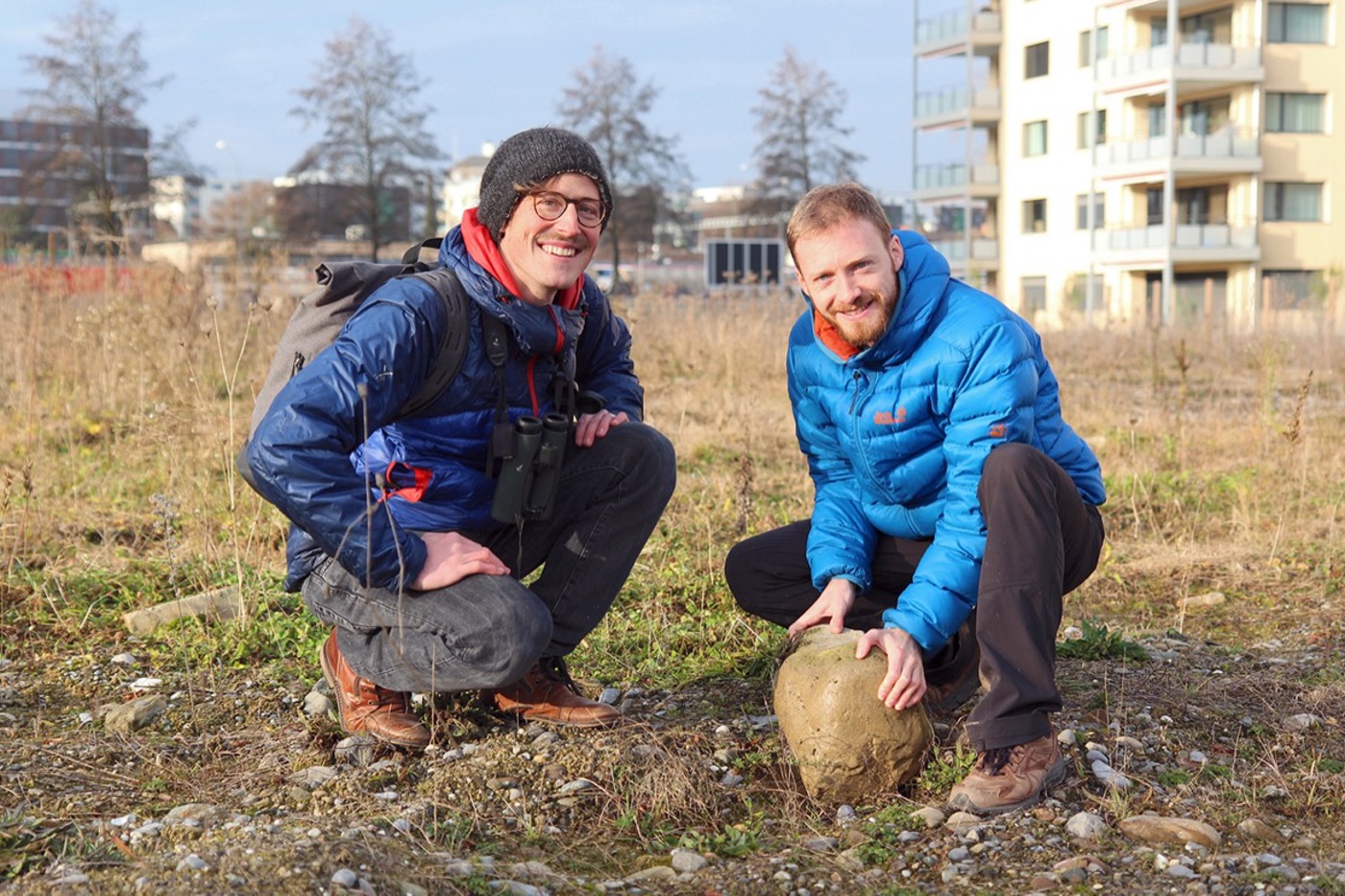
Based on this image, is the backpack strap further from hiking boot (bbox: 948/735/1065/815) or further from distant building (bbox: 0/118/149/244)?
distant building (bbox: 0/118/149/244)

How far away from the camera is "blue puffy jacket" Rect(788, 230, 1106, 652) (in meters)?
3.23

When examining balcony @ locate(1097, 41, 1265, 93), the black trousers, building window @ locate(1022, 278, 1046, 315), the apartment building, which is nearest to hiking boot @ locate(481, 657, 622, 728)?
the black trousers

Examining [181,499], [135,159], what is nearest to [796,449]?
[181,499]

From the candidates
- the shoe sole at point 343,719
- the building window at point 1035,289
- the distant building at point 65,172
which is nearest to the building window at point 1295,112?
the building window at point 1035,289

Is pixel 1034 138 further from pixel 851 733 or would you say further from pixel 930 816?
pixel 930 816

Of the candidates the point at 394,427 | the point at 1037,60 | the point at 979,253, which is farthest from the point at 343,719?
the point at 1037,60

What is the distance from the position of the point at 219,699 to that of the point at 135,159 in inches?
1539

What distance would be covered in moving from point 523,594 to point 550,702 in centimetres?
49

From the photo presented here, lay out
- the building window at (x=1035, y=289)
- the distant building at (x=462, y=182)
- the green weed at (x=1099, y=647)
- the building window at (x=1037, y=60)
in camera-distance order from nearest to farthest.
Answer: the green weed at (x=1099, y=647), the building window at (x=1035, y=289), the building window at (x=1037, y=60), the distant building at (x=462, y=182)

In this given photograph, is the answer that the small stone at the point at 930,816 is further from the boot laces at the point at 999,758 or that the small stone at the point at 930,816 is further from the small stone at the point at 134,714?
the small stone at the point at 134,714

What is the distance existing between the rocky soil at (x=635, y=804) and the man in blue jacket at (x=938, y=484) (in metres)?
0.25

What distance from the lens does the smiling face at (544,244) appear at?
3406mm

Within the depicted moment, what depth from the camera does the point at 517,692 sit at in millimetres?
3662

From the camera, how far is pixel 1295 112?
3591cm
